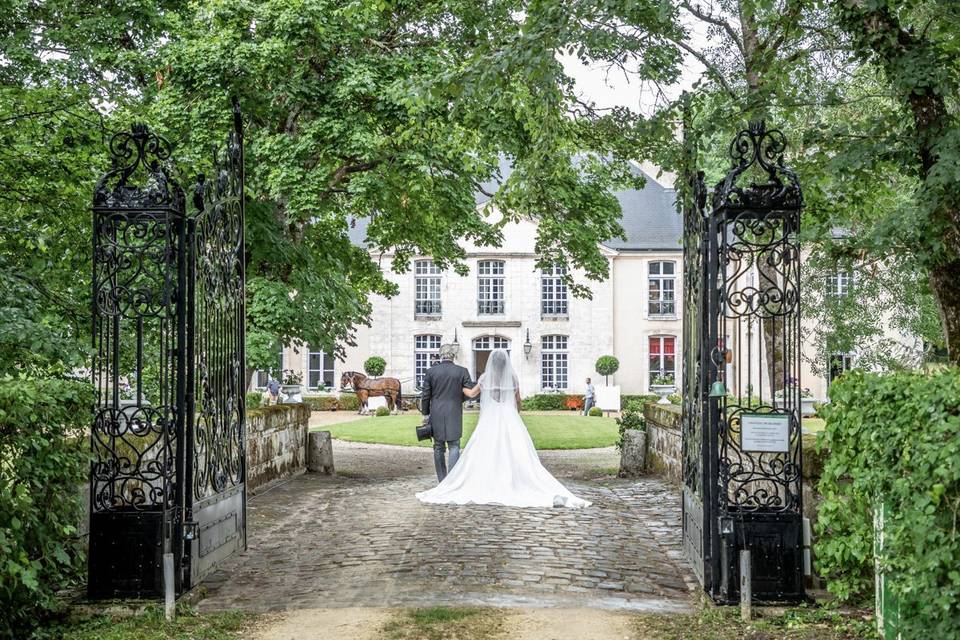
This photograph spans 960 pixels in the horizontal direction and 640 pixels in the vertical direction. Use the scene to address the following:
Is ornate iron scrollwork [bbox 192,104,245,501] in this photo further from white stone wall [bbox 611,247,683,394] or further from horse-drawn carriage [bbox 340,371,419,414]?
white stone wall [bbox 611,247,683,394]

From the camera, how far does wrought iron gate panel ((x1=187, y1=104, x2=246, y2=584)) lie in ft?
21.4

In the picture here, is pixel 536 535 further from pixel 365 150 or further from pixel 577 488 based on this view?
pixel 365 150

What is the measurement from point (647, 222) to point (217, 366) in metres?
35.3

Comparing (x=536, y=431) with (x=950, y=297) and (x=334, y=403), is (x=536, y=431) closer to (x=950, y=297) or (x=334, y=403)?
→ (x=334, y=403)

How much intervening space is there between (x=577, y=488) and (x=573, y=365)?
89.9 feet

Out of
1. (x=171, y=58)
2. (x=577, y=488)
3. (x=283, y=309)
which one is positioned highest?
(x=171, y=58)

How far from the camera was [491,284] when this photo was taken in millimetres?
40906

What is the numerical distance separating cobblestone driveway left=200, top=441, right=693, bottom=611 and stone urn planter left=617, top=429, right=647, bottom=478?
5.70 feet

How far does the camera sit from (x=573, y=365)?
39.8m

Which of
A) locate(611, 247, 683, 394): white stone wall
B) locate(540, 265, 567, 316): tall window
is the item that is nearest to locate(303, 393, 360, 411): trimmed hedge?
locate(540, 265, 567, 316): tall window

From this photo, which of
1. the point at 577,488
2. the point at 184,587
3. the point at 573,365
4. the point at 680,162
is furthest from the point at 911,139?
the point at 573,365

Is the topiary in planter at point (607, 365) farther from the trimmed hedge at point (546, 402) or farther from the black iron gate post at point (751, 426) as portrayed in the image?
the black iron gate post at point (751, 426)

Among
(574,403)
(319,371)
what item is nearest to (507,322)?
(574,403)

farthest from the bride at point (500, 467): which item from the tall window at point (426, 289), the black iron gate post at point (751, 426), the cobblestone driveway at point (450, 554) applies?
the tall window at point (426, 289)
